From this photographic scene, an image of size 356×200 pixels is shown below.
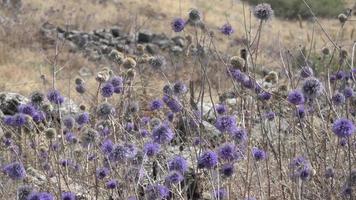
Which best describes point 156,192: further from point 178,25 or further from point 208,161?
point 178,25

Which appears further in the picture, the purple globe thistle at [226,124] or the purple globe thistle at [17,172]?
the purple globe thistle at [226,124]

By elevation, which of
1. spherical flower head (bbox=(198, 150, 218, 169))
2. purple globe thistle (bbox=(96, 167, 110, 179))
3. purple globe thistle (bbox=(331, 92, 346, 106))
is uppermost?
purple globe thistle (bbox=(331, 92, 346, 106))

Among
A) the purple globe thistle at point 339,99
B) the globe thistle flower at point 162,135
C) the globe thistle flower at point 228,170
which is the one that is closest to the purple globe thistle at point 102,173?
the globe thistle flower at point 162,135

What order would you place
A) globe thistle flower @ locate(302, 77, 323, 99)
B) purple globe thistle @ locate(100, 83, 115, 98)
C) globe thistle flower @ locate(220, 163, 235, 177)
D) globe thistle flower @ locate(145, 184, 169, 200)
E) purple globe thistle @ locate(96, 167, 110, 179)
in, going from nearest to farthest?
globe thistle flower @ locate(145, 184, 169, 200) < globe thistle flower @ locate(220, 163, 235, 177) < globe thistle flower @ locate(302, 77, 323, 99) < purple globe thistle @ locate(96, 167, 110, 179) < purple globe thistle @ locate(100, 83, 115, 98)

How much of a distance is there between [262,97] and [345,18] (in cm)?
83

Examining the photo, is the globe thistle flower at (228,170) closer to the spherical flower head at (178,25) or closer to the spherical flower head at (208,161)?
the spherical flower head at (208,161)

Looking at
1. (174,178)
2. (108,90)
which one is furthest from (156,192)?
(108,90)

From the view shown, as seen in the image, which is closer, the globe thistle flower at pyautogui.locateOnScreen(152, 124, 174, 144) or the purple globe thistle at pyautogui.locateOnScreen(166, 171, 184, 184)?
the purple globe thistle at pyautogui.locateOnScreen(166, 171, 184, 184)

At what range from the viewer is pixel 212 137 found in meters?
4.54

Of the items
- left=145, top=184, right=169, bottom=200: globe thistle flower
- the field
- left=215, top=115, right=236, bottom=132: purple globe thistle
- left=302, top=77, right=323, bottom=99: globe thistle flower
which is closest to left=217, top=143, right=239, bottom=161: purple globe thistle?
the field

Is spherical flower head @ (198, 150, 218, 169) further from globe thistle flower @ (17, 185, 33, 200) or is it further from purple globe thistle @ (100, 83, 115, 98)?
purple globe thistle @ (100, 83, 115, 98)

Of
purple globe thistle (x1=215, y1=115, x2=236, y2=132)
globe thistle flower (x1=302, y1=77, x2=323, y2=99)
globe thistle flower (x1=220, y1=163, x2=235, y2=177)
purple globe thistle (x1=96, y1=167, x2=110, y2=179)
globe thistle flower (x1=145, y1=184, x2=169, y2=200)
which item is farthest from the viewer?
purple globe thistle (x1=96, y1=167, x2=110, y2=179)

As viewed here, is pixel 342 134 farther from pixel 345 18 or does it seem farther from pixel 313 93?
pixel 345 18

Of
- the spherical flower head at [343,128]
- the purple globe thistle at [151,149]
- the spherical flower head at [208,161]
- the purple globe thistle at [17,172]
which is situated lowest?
the purple globe thistle at [17,172]
